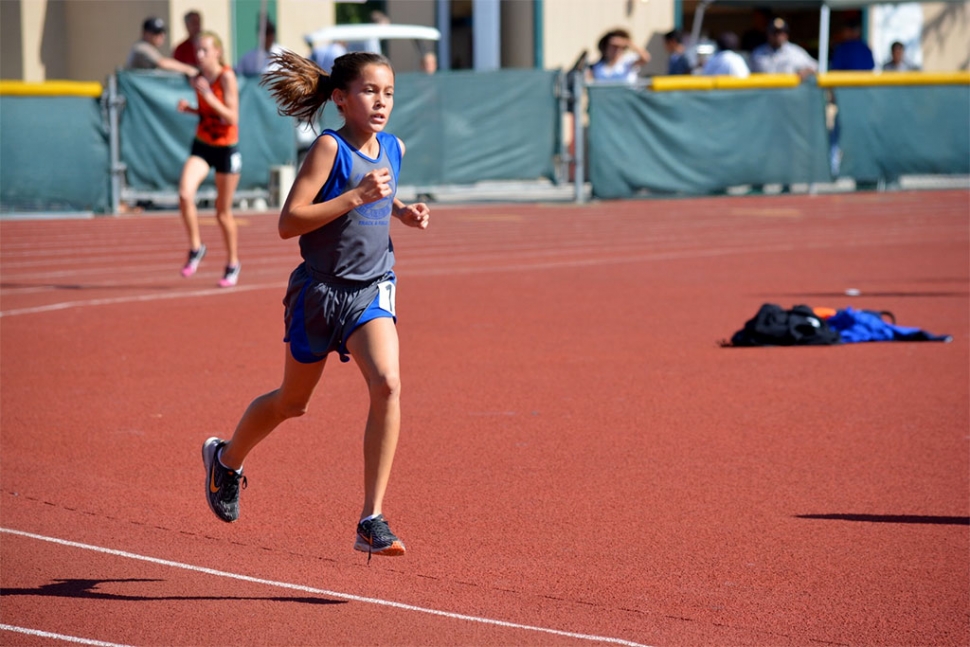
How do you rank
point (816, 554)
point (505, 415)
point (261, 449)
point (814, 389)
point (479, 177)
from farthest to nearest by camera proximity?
point (479, 177), point (814, 389), point (505, 415), point (261, 449), point (816, 554)

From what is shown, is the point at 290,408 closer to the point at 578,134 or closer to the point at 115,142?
the point at 115,142

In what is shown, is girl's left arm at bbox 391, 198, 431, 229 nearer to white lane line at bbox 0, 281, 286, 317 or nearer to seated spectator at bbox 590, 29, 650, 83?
white lane line at bbox 0, 281, 286, 317

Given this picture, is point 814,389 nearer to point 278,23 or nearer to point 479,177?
point 479,177

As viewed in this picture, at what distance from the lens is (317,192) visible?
488 cm

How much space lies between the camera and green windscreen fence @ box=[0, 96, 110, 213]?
18.8m

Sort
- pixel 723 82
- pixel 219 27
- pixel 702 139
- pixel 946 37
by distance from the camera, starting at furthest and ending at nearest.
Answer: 1. pixel 946 37
2. pixel 219 27
3. pixel 702 139
4. pixel 723 82

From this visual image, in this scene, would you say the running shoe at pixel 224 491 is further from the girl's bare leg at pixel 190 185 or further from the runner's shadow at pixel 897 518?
the girl's bare leg at pixel 190 185

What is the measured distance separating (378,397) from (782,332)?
17.9ft

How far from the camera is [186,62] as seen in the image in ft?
66.2

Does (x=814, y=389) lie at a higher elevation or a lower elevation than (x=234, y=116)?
lower

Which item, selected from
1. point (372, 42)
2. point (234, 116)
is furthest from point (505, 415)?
point (372, 42)

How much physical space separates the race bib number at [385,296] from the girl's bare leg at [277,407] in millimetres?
295

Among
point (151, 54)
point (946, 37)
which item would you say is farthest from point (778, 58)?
point (946, 37)

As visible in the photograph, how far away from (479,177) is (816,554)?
17.3m
